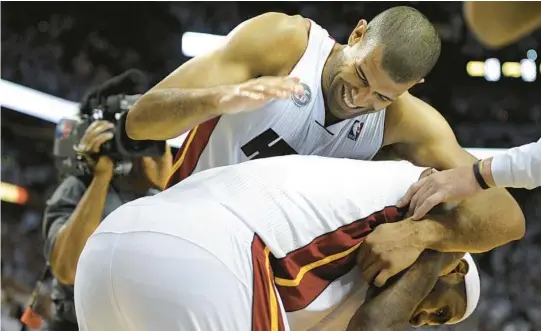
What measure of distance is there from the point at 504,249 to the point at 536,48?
7.90 feet

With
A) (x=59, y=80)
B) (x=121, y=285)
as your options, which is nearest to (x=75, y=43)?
(x=59, y=80)

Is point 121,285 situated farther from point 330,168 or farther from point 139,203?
point 330,168

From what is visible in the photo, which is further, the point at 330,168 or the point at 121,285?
the point at 330,168

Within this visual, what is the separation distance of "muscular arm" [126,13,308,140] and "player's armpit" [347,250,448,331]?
568mm

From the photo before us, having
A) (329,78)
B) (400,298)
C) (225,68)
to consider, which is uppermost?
(225,68)

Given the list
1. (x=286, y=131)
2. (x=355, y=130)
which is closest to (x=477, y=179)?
(x=355, y=130)

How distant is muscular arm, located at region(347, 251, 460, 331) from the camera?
178cm

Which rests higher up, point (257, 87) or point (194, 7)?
point (257, 87)

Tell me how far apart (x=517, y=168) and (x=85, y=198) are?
57.6 inches

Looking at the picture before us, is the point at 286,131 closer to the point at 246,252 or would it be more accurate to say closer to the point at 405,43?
the point at 405,43

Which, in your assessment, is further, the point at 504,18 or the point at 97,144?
the point at 97,144

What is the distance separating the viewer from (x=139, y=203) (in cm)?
163

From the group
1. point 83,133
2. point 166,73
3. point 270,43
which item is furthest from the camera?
point 166,73

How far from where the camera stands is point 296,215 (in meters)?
1.63
